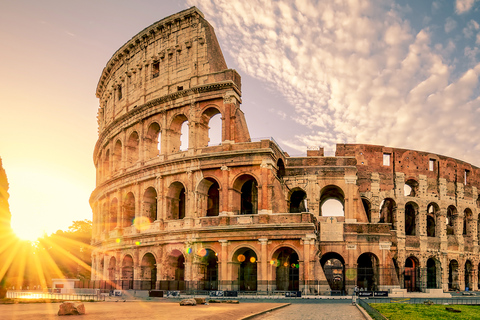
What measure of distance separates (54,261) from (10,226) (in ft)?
123

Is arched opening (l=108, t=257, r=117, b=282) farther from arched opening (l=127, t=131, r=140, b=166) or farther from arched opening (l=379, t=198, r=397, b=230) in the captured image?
arched opening (l=379, t=198, r=397, b=230)

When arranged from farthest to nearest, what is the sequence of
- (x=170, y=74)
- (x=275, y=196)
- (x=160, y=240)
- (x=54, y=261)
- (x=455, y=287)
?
(x=54, y=261) → (x=455, y=287) → (x=170, y=74) → (x=160, y=240) → (x=275, y=196)

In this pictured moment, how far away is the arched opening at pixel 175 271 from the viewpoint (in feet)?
105

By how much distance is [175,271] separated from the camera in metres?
33.0

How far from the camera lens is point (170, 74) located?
1404 inches

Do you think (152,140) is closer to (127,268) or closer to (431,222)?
(127,268)

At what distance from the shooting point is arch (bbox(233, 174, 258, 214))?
104 ft

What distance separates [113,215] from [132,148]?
614cm

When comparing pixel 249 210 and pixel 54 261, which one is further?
pixel 54 261

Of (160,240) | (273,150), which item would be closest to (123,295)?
(160,240)

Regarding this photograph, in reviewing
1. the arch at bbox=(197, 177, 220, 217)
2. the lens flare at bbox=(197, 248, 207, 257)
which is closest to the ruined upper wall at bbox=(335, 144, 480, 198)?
the arch at bbox=(197, 177, 220, 217)

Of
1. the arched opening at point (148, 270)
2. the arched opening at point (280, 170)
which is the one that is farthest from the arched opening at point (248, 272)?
the arched opening at point (280, 170)

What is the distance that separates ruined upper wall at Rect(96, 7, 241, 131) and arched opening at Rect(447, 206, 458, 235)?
79.3ft

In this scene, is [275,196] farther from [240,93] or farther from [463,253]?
[463,253]
